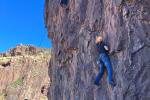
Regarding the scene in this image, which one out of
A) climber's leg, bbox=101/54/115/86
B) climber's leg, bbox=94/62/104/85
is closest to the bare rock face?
climber's leg, bbox=101/54/115/86

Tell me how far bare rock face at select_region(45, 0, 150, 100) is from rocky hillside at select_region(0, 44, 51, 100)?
183 ft

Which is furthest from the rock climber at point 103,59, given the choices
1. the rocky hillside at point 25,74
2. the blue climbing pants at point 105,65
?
the rocky hillside at point 25,74

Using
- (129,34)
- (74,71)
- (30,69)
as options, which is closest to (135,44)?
(129,34)

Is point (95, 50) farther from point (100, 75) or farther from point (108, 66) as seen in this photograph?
point (108, 66)

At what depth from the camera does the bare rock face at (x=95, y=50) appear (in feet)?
70.9

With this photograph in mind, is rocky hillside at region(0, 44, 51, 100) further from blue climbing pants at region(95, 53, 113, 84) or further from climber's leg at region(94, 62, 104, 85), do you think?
blue climbing pants at region(95, 53, 113, 84)

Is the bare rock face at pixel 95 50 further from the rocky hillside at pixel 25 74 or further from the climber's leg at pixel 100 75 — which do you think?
the rocky hillside at pixel 25 74

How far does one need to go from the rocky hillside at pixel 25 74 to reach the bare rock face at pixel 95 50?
183 feet

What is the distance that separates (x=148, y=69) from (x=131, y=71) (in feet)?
2.75

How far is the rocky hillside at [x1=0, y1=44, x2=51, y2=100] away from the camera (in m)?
97.0

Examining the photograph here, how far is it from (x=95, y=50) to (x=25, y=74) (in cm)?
8307

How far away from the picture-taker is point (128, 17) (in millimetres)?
22359

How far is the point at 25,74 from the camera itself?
10844 centimetres

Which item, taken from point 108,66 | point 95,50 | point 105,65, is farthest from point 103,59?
point 95,50
